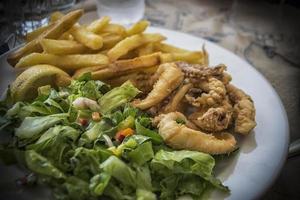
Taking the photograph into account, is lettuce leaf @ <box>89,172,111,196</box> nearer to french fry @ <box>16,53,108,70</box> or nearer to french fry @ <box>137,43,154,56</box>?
french fry @ <box>16,53,108,70</box>

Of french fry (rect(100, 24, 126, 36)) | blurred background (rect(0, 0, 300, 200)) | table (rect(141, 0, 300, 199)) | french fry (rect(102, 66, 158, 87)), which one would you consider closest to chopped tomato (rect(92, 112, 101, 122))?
french fry (rect(102, 66, 158, 87))

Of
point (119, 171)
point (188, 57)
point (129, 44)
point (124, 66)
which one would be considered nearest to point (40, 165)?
point (119, 171)

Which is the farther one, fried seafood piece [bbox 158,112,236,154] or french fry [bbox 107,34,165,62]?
french fry [bbox 107,34,165,62]

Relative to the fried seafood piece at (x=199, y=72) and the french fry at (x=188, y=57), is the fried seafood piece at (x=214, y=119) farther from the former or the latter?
the french fry at (x=188, y=57)

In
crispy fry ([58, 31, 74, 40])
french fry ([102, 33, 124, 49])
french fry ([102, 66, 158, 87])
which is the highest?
crispy fry ([58, 31, 74, 40])

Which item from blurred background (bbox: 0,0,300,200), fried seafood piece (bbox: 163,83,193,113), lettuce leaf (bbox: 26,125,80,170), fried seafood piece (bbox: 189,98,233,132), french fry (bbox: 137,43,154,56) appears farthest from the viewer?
blurred background (bbox: 0,0,300,200)

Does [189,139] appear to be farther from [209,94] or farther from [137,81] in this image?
[137,81]

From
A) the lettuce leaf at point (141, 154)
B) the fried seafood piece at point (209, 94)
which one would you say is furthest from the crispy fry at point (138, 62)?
the lettuce leaf at point (141, 154)
